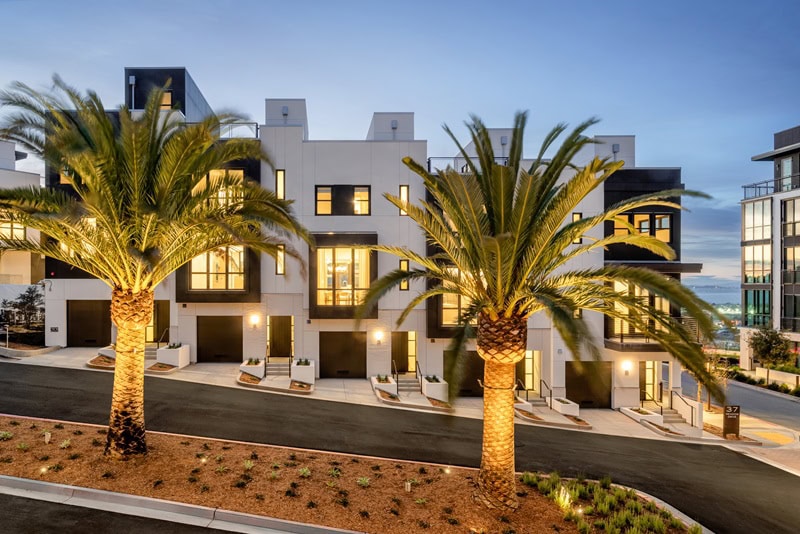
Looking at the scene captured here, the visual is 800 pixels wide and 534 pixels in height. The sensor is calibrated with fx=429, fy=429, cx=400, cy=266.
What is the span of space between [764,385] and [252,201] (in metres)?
30.2

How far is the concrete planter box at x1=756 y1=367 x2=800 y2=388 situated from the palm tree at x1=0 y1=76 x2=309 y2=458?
1142 inches

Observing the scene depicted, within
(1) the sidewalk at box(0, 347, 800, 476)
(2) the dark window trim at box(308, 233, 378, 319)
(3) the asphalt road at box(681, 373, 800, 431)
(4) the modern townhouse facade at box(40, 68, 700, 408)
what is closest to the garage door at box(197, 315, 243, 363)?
(4) the modern townhouse facade at box(40, 68, 700, 408)

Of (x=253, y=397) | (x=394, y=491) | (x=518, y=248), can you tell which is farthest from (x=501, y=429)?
(x=253, y=397)

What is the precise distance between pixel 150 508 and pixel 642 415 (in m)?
18.1

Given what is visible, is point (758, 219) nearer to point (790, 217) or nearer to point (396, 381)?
point (790, 217)

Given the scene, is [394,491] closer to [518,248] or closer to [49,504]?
[518,248]

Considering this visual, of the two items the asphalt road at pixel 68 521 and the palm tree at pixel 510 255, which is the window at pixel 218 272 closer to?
the asphalt road at pixel 68 521

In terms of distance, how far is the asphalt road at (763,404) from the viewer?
19062 mm

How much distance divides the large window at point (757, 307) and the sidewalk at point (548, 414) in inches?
683

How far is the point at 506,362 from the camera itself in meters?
7.85

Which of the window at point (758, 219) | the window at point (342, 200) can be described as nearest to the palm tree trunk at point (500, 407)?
the window at point (342, 200)

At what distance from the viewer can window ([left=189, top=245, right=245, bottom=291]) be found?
20.0 metres

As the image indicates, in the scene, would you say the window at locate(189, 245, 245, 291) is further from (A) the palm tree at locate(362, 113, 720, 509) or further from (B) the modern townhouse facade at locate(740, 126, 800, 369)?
(B) the modern townhouse facade at locate(740, 126, 800, 369)

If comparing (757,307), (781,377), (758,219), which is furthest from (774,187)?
(781,377)
